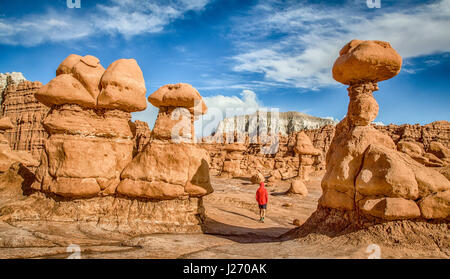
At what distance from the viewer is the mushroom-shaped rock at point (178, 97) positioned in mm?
6414

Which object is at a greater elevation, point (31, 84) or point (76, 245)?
point (31, 84)

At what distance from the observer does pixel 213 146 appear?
38438 millimetres

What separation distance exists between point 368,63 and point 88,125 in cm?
601

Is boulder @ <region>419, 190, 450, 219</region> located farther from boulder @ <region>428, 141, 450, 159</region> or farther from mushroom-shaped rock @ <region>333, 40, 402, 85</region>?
boulder @ <region>428, 141, 450, 159</region>

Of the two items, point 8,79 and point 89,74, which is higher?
point 8,79

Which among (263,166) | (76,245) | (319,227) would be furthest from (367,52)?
(263,166)

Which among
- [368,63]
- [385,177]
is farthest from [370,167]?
[368,63]

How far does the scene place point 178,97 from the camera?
641 centimetres

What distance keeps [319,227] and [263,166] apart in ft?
83.8

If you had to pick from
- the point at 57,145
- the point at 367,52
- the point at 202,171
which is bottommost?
the point at 202,171

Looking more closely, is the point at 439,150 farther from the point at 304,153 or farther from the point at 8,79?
the point at 8,79

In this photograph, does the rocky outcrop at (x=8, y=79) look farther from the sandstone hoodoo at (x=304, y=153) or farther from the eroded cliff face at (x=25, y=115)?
the sandstone hoodoo at (x=304, y=153)

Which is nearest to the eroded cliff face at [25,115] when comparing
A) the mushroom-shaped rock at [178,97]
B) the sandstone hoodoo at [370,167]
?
the mushroom-shaped rock at [178,97]
